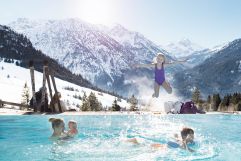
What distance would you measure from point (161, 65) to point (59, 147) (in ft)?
16.6

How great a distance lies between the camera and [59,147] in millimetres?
14836

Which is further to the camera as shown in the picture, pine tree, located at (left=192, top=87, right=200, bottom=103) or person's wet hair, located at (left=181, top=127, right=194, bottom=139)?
pine tree, located at (left=192, top=87, right=200, bottom=103)

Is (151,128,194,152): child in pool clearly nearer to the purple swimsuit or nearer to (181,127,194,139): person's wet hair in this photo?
(181,127,194,139): person's wet hair

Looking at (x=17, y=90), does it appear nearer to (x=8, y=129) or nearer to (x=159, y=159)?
(x=8, y=129)

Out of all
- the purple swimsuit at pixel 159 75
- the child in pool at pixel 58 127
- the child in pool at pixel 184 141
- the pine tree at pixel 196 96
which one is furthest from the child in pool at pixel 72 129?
the pine tree at pixel 196 96

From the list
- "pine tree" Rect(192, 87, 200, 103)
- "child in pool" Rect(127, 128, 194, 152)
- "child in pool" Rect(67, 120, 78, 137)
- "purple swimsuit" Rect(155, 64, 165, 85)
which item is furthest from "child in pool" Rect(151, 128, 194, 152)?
"pine tree" Rect(192, 87, 200, 103)

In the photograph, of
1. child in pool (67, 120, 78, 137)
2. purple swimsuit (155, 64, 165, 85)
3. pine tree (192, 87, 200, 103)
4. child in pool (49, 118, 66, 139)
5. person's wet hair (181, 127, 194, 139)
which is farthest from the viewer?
pine tree (192, 87, 200, 103)

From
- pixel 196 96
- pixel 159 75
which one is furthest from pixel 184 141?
pixel 196 96

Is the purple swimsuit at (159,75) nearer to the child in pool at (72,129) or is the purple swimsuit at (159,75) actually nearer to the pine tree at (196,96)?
the child in pool at (72,129)

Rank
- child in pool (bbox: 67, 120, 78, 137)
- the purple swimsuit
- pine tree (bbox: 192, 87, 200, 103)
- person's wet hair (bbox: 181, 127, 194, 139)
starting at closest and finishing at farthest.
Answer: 1. person's wet hair (bbox: 181, 127, 194, 139)
2. the purple swimsuit
3. child in pool (bbox: 67, 120, 78, 137)
4. pine tree (bbox: 192, 87, 200, 103)

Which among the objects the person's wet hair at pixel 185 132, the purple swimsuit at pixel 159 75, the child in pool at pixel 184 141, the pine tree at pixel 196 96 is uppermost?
the pine tree at pixel 196 96

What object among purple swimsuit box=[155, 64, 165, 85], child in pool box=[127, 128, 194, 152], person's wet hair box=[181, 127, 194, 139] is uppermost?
purple swimsuit box=[155, 64, 165, 85]

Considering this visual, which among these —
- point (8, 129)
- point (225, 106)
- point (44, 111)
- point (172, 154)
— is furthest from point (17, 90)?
point (172, 154)

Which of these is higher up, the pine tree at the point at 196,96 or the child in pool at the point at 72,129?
the pine tree at the point at 196,96
